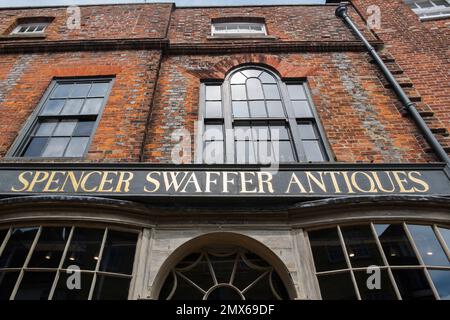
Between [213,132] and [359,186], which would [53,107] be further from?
[359,186]

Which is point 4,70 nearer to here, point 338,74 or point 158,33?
point 158,33

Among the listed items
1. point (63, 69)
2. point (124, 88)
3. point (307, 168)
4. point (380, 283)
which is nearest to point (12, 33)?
point (63, 69)

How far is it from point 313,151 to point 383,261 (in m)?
2.24

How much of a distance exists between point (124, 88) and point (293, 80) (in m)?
3.58

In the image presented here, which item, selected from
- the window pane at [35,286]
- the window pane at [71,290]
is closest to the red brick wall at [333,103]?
the window pane at [71,290]

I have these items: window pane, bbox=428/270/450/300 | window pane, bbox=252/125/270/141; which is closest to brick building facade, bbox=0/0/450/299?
window pane, bbox=428/270/450/300

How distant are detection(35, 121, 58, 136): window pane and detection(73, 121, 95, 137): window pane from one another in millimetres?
479

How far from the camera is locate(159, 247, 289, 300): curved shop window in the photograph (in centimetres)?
361

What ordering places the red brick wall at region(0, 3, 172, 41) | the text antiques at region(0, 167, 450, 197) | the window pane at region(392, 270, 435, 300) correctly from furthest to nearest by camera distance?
the red brick wall at region(0, 3, 172, 41) → the text antiques at region(0, 167, 450, 197) → the window pane at region(392, 270, 435, 300)

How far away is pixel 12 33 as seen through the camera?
8.48m

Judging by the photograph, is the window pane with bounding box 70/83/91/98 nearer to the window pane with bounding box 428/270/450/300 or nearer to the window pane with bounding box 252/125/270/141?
the window pane with bounding box 252/125/270/141

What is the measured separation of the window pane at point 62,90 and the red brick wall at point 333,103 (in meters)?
1.89

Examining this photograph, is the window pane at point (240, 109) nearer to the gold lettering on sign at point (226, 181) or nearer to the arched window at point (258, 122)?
the arched window at point (258, 122)
